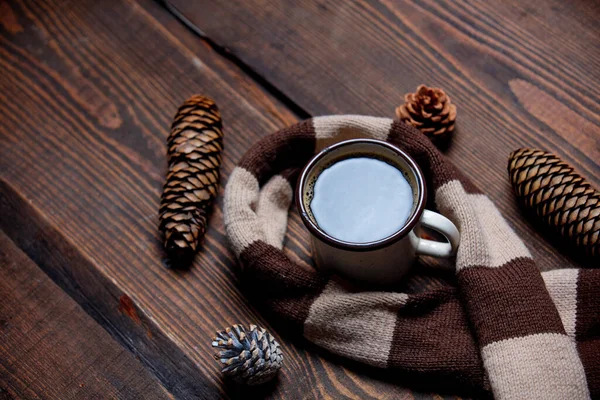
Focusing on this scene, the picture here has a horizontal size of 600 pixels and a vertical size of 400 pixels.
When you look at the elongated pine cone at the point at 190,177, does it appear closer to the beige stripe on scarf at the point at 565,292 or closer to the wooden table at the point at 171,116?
the wooden table at the point at 171,116

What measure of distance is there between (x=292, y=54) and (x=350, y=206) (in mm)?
324

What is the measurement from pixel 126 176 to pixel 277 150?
0.23 m

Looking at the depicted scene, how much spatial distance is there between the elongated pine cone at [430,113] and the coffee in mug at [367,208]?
0.45 ft

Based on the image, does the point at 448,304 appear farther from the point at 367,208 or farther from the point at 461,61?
the point at 461,61

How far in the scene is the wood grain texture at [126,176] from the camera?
80 cm

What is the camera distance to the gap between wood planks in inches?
37.2

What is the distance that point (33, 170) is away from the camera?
0.92 m

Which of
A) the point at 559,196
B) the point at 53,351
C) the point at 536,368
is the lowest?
the point at 53,351

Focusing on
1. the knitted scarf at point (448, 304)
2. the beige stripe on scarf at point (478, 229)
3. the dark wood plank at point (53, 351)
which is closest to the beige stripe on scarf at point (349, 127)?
the knitted scarf at point (448, 304)

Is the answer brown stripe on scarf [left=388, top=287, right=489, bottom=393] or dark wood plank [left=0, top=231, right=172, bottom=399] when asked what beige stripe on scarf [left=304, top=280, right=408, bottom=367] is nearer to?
brown stripe on scarf [left=388, top=287, right=489, bottom=393]

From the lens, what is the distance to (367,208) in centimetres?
75

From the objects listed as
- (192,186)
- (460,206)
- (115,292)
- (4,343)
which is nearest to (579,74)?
(460,206)

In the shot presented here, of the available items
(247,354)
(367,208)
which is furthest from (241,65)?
(247,354)

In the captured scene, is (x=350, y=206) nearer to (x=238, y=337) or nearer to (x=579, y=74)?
(x=238, y=337)
